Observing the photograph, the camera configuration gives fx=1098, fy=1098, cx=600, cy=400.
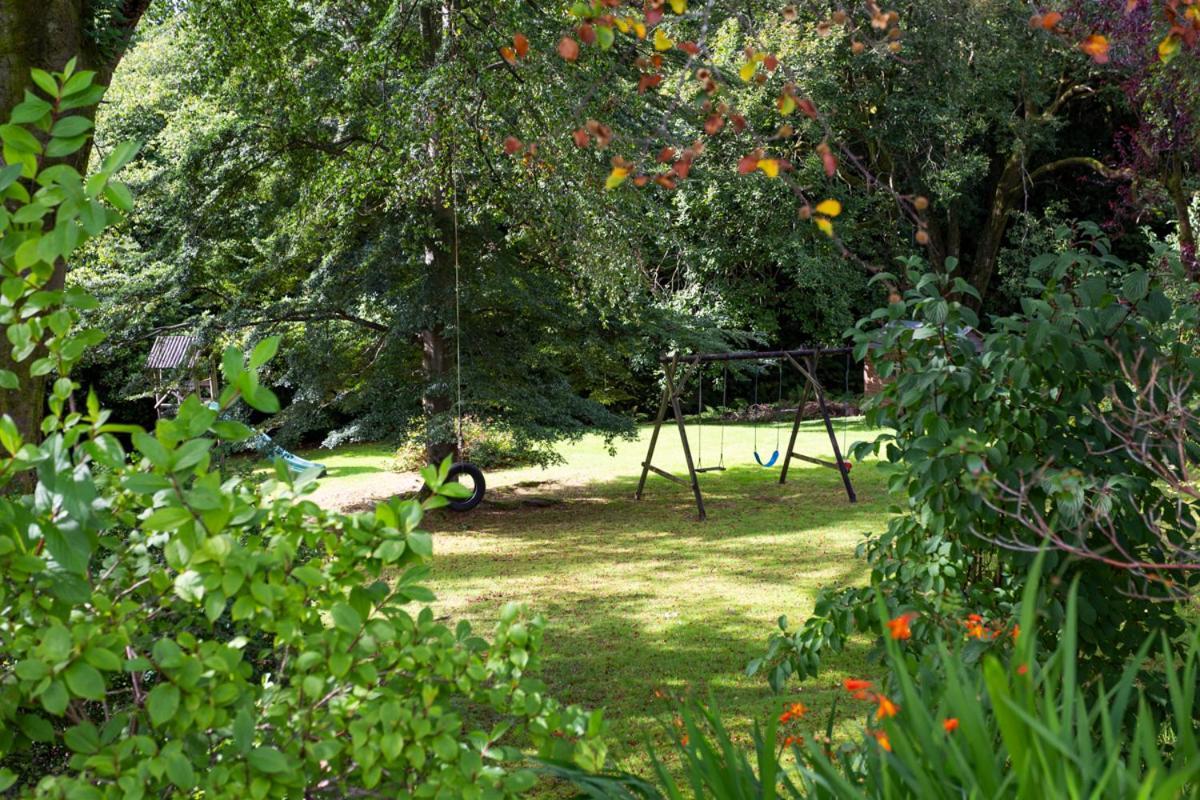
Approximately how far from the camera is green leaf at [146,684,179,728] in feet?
4.80

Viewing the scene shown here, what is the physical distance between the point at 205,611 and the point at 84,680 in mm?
203

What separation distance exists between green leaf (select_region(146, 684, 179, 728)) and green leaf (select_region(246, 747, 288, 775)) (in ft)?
0.40

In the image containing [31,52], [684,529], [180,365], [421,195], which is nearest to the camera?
[31,52]

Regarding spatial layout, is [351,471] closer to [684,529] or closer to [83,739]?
[684,529]

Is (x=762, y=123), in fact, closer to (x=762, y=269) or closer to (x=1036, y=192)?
(x=762, y=269)

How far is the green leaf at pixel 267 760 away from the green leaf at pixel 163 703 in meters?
0.12

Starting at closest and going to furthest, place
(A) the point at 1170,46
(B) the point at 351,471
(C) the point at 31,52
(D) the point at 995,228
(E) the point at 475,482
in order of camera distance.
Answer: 1. (A) the point at 1170,46
2. (C) the point at 31,52
3. (E) the point at 475,482
4. (B) the point at 351,471
5. (D) the point at 995,228

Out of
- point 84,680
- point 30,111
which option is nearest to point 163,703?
point 84,680

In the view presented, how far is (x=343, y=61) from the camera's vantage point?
8.48 m

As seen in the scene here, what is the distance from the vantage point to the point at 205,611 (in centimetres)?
162

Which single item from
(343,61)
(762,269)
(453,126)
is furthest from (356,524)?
(762,269)

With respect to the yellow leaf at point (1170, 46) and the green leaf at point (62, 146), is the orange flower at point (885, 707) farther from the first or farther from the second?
the yellow leaf at point (1170, 46)

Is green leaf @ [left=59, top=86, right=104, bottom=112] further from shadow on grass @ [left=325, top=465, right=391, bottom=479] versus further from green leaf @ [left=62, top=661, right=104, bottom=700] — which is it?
shadow on grass @ [left=325, top=465, right=391, bottom=479]

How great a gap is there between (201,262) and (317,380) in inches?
53.9
